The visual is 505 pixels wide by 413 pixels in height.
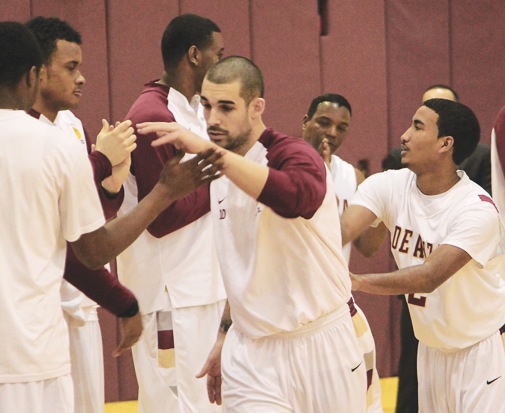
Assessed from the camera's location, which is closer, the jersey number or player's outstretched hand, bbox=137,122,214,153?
player's outstretched hand, bbox=137,122,214,153

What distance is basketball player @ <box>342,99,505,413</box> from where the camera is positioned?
4.64m

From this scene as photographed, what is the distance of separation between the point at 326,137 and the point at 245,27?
1.63 metres

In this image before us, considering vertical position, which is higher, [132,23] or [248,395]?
[132,23]

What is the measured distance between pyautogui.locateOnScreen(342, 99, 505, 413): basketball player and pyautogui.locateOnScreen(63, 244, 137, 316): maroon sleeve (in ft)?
4.38

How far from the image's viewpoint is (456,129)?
15.8ft

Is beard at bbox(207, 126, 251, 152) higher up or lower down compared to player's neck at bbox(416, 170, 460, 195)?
higher up

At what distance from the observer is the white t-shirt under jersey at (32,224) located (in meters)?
3.15

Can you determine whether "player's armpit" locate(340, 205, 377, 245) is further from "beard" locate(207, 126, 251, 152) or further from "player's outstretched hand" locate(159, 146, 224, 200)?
"player's outstretched hand" locate(159, 146, 224, 200)

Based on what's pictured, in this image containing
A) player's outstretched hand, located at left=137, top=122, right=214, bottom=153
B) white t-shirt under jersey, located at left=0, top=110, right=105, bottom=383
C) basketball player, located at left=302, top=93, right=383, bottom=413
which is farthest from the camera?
basketball player, located at left=302, top=93, right=383, bottom=413

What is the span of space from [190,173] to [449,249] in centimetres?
Result: 151

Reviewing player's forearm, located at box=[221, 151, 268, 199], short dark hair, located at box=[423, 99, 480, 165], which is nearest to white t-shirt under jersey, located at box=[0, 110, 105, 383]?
player's forearm, located at box=[221, 151, 268, 199]

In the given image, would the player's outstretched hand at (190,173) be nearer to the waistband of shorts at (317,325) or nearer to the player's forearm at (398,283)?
the waistband of shorts at (317,325)

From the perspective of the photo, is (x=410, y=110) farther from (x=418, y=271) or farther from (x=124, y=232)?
(x=124, y=232)

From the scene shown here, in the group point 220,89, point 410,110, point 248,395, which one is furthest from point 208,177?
point 410,110
